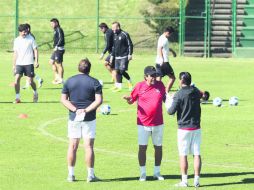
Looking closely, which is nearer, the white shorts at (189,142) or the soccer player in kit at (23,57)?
the white shorts at (189,142)

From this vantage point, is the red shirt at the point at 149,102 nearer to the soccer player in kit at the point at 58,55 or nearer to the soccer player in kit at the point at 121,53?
the soccer player in kit at the point at 121,53

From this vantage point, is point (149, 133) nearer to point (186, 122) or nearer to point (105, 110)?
point (186, 122)

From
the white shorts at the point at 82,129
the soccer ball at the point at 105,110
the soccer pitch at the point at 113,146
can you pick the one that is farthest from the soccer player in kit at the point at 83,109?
the soccer ball at the point at 105,110

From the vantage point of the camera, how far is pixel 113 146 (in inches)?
790

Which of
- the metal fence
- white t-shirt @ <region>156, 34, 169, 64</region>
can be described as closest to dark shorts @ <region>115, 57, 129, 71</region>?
white t-shirt @ <region>156, 34, 169, 64</region>

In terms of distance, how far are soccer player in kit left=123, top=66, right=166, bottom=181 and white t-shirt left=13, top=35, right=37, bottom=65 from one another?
1157 cm

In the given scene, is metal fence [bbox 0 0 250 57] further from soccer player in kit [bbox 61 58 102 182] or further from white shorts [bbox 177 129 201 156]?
white shorts [bbox 177 129 201 156]

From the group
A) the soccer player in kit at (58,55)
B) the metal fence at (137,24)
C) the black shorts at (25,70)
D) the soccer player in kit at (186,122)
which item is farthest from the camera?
the metal fence at (137,24)

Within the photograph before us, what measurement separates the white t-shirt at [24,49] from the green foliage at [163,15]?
80.2ft

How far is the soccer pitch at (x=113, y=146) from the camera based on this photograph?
53.0 ft

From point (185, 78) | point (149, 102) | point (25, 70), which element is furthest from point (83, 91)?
point (25, 70)

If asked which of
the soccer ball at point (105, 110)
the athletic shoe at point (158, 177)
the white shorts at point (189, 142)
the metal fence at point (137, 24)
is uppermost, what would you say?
the metal fence at point (137, 24)

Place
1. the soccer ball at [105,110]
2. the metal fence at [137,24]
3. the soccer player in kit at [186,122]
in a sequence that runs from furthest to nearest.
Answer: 1. the metal fence at [137,24]
2. the soccer ball at [105,110]
3. the soccer player in kit at [186,122]

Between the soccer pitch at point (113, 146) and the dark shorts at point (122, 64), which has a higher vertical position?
the dark shorts at point (122, 64)
